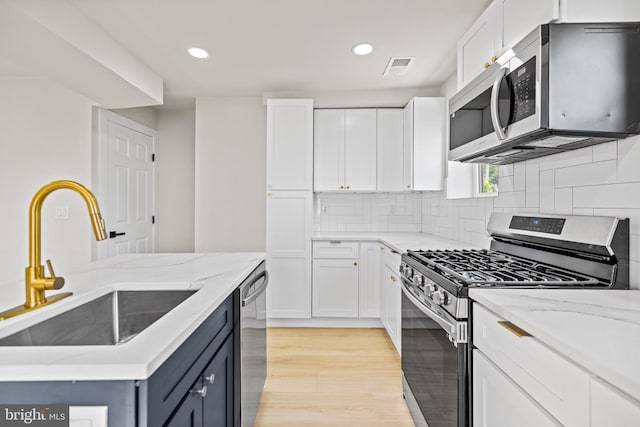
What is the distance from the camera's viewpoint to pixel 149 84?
338 cm

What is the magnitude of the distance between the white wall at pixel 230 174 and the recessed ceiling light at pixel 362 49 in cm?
159

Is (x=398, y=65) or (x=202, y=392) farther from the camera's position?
(x=398, y=65)

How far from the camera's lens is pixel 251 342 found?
6.15 feet

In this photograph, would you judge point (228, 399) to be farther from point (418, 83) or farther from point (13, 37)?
point (418, 83)

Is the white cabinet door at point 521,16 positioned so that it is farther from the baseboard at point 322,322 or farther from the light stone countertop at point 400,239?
the baseboard at point 322,322

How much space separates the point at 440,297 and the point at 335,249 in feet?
7.21

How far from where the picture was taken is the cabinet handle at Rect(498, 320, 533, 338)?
101cm

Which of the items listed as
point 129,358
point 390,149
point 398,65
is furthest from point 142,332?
point 390,149

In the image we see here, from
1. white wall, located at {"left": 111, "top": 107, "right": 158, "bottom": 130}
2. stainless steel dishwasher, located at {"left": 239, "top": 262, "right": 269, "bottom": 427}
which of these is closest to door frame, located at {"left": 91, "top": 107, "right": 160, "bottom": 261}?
white wall, located at {"left": 111, "top": 107, "right": 158, "bottom": 130}

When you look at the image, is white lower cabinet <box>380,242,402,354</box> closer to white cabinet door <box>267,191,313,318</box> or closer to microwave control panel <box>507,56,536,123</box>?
white cabinet door <box>267,191,313,318</box>

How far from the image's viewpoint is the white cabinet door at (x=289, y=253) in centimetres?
369

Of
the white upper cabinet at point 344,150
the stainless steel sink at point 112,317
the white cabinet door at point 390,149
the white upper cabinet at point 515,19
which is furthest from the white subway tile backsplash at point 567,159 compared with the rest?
the white upper cabinet at point 344,150

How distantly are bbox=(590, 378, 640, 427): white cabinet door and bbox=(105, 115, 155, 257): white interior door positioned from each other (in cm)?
410

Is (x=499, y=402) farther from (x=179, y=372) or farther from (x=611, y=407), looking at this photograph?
(x=179, y=372)
